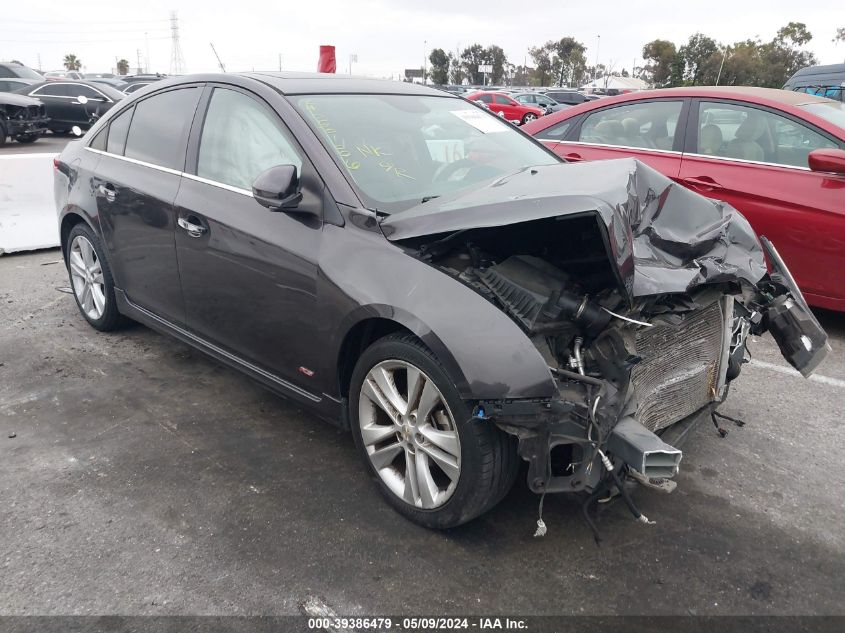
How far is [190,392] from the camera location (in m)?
3.92

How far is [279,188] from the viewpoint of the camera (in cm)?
281

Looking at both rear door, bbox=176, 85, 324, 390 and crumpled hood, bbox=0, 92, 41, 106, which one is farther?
crumpled hood, bbox=0, 92, 41, 106

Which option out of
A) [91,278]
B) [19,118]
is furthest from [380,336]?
[19,118]

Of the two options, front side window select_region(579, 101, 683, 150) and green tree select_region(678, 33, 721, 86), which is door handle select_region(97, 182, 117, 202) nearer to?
front side window select_region(579, 101, 683, 150)

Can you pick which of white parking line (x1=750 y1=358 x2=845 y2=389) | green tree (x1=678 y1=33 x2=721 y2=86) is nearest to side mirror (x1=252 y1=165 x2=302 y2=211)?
white parking line (x1=750 y1=358 x2=845 y2=389)

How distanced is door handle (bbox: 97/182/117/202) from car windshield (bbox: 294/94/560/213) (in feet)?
4.96

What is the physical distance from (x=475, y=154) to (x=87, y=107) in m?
17.1

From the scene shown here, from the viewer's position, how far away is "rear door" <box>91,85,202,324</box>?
367cm

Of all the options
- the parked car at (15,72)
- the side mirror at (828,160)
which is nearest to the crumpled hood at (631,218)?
the side mirror at (828,160)

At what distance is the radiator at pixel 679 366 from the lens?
2672 mm

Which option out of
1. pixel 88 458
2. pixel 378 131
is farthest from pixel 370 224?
pixel 88 458

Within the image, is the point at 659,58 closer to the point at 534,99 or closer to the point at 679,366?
the point at 534,99

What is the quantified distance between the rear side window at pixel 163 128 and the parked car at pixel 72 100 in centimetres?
1522

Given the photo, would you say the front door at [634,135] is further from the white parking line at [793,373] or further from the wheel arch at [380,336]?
the wheel arch at [380,336]
